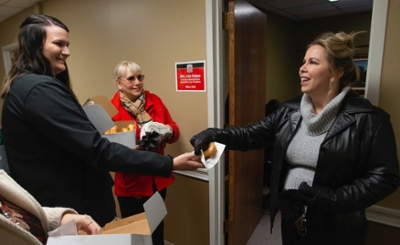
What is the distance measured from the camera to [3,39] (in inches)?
169

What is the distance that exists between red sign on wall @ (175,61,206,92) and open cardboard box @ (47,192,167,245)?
1075 millimetres

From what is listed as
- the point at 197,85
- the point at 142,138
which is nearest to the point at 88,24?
the point at 197,85

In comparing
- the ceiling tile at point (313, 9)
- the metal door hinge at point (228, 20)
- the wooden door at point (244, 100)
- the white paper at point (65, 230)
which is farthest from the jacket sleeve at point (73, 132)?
the ceiling tile at point (313, 9)

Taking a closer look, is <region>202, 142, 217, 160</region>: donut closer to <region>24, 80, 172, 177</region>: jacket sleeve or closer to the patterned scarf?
<region>24, 80, 172, 177</region>: jacket sleeve

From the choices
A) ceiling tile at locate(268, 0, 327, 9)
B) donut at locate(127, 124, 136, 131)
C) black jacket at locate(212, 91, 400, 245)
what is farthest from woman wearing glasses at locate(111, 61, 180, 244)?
ceiling tile at locate(268, 0, 327, 9)

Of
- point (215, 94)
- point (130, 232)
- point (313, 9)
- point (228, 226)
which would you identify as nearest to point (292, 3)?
point (313, 9)

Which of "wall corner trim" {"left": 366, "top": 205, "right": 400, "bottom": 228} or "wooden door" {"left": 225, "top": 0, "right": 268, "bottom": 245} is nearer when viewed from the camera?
"wall corner trim" {"left": 366, "top": 205, "right": 400, "bottom": 228}

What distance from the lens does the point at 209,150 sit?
119 cm

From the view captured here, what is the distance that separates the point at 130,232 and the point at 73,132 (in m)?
0.41

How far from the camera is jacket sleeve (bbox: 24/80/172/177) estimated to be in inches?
36.3

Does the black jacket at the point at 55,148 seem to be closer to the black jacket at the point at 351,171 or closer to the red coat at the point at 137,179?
the red coat at the point at 137,179

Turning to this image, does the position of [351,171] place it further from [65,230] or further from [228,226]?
[228,226]

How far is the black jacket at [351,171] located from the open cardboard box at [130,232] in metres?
0.64

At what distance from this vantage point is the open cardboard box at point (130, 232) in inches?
23.4
